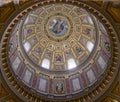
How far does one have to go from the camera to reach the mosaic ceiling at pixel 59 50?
26.7 meters

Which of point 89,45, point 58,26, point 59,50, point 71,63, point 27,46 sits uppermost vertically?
point 58,26

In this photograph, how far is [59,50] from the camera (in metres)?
33.3

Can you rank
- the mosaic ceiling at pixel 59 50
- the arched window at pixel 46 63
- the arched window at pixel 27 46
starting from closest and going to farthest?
the mosaic ceiling at pixel 59 50 → the arched window at pixel 27 46 → the arched window at pixel 46 63

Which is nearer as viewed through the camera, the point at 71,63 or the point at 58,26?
the point at 71,63

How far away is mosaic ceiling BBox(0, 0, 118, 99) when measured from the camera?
26.7 metres

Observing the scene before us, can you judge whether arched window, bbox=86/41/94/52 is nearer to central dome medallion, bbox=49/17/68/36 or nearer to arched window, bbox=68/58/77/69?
arched window, bbox=68/58/77/69

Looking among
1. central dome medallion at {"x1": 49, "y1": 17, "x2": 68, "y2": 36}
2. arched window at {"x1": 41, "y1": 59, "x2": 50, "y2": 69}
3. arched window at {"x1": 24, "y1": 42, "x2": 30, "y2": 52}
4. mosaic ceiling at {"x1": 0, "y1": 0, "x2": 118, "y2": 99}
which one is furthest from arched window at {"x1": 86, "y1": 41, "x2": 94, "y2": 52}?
arched window at {"x1": 24, "y1": 42, "x2": 30, "y2": 52}

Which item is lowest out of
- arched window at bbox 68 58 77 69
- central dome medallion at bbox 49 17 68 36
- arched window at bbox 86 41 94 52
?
arched window at bbox 68 58 77 69

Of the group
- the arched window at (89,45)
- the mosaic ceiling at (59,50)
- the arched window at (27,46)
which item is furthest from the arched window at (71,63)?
the arched window at (27,46)

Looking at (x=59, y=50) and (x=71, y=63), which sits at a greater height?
(x=59, y=50)

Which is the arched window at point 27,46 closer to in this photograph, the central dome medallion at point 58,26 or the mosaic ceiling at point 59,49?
the mosaic ceiling at point 59,49

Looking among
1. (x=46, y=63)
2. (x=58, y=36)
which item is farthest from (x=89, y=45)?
(x=46, y=63)

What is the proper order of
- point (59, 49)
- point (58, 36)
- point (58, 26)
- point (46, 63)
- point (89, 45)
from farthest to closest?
point (58, 36) → point (59, 49) → point (58, 26) → point (46, 63) → point (89, 45)

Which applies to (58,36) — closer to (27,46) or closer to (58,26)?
(58,26)
